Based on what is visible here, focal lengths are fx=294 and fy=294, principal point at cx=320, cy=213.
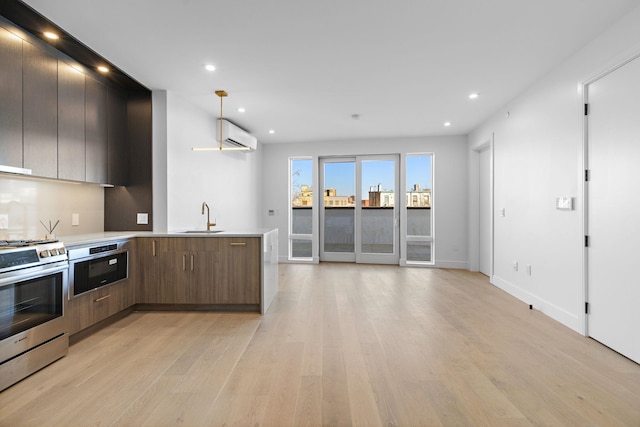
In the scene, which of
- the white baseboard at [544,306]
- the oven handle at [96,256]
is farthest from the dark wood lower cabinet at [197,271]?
the white baseboard at [544,306]

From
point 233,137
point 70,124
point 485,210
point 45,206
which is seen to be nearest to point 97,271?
point 45,206

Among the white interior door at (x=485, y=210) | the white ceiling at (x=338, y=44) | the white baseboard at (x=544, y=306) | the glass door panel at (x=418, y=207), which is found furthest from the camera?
the glass door panel at (x=418, y=207)

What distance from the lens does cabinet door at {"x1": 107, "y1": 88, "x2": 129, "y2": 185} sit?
3.31 m

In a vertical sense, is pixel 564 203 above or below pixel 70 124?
below

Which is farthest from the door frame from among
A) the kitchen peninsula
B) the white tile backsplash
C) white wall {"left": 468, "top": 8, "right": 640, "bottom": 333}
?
the white tile backsplash

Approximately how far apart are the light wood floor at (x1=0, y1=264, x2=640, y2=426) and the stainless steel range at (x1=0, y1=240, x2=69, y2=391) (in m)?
0.12

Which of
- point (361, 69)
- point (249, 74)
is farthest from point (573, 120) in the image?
point (249, 74)

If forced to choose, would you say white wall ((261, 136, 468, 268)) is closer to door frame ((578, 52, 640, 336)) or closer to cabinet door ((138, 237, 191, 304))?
door frame ((578, 52, 640, 336))

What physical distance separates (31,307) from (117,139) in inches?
81.5

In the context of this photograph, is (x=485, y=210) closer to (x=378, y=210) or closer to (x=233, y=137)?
(x=378, y=210)

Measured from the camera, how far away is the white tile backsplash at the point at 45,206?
8.24 feet

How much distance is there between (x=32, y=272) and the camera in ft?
6.59

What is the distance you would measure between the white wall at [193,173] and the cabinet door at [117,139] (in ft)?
1.17

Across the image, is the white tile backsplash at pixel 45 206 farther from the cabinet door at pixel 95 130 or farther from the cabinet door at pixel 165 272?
the cabinet door at pixel 165 272
